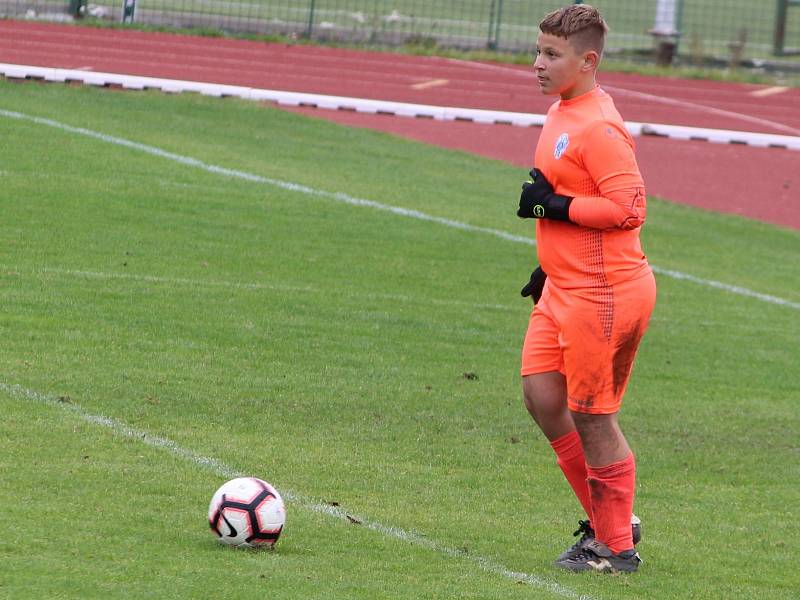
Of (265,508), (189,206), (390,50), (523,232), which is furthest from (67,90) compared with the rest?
(265,508)

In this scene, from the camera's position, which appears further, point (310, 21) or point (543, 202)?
point (310, 21)

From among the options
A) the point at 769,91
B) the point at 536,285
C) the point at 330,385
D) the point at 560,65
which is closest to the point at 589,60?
the point at 560,65

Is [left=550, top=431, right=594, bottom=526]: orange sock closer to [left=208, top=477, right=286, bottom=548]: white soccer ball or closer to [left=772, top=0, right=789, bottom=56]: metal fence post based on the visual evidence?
[left=208, top=477, right=286, bottom=548]: white soccer ball

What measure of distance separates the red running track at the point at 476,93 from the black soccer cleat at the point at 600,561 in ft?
42.3

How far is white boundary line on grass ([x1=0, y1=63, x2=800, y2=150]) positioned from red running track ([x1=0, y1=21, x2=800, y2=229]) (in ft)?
1.14

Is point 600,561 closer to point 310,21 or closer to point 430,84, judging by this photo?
point 430,84

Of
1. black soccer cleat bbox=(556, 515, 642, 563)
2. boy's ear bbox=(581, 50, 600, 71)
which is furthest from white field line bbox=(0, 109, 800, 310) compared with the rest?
boy's ear bbox=(581, 50, 600, 71)

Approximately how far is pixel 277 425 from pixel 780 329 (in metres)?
5.92

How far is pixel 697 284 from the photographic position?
45.5 feet

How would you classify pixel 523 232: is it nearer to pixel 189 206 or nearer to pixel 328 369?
pixel 189 206

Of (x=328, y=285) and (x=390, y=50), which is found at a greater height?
(x=390, y=50)

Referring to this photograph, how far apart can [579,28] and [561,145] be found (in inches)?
18.0

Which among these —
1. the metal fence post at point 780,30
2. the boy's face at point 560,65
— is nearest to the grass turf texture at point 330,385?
the boy's face at point 560,65

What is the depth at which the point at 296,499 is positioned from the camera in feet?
21.9
